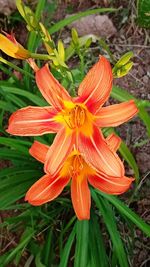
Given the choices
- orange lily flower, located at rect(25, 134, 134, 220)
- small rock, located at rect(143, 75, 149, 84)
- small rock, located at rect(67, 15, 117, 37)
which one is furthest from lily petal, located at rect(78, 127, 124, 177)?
small rock, located at rect(67, 15, 117, 37)

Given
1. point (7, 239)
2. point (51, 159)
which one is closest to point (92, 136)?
point (51, 159)

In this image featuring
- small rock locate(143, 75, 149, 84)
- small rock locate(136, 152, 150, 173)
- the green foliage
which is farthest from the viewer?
small rock locate(143, 75, 149, 84)

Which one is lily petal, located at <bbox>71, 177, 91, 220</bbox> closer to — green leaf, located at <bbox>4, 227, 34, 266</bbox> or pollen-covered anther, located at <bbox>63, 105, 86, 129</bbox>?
pollen-covered anther, located at <bbox>63, 105, 86, 129</bbox>

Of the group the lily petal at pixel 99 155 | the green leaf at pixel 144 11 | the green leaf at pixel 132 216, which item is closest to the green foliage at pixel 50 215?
the green leaf at pixel 132 216

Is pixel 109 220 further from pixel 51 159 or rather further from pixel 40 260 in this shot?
pixel 51 159

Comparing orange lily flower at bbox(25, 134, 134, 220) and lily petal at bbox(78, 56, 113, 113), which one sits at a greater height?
lily petal at bbox(78, 56, 113, 113)

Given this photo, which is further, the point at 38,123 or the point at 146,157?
the point at 146,157

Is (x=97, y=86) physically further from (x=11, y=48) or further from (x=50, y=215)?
(x=50, y=215)
